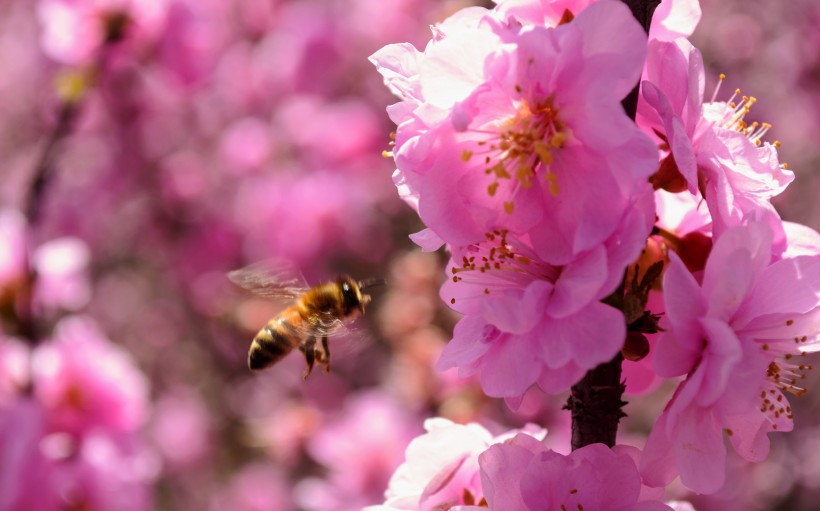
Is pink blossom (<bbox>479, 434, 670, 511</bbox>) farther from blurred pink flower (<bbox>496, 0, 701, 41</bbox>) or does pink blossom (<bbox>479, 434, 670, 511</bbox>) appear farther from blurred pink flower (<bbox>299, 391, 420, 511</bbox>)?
blurred pink flower (<bbox>299, 391, 420, 511</bbox>)

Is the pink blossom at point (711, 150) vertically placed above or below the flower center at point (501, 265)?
above

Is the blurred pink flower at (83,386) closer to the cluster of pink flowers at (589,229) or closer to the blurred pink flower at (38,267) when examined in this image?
the blurred pink flower at (38,267)

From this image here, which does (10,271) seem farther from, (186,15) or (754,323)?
(754,323)

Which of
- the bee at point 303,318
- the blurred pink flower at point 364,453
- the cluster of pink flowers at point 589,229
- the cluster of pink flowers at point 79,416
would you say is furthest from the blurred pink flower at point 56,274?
the cluster of pink flowers at point 589,229

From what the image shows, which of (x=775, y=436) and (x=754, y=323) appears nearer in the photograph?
(x=754, y=323)

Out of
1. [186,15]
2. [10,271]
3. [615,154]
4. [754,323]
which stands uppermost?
[615,154]

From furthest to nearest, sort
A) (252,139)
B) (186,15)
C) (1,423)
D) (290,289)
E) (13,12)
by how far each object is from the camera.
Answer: (13,12) → (252,139) → (186,15) → (1,423) → (290,289)

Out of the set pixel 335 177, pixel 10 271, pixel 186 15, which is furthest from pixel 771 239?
pixel 335 177

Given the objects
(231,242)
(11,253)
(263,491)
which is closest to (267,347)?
(11,253)
